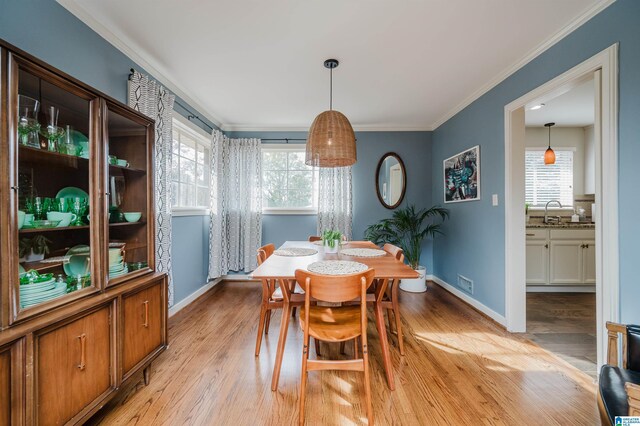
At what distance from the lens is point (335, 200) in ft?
13.8

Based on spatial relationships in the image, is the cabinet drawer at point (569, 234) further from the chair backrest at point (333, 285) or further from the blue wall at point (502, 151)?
the chair backrest at point (333, 285)

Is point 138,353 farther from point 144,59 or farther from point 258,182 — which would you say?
point 258,182

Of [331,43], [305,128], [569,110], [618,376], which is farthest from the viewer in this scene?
[305,128]

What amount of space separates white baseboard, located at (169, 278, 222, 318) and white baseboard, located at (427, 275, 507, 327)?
130 inches

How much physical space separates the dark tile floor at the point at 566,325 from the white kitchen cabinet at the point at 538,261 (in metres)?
0.23

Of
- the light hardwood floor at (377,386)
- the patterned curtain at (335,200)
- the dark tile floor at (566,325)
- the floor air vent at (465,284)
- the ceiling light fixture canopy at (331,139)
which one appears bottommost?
the light hardwood floor at (377,386)

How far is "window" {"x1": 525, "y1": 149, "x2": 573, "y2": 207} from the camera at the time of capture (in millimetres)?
4105

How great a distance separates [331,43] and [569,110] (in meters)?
3.41

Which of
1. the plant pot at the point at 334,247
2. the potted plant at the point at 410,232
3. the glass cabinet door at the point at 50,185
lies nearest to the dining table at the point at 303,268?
the plant pot at the point at 334,247

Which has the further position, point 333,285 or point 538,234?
point 538,234

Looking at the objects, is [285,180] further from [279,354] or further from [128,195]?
[279,354]

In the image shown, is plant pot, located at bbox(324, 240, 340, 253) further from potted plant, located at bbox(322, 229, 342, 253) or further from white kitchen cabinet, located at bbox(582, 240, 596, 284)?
white kitchen cabinet, located at bbox(582, 240, 596, 284)

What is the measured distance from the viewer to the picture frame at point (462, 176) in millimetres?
3100

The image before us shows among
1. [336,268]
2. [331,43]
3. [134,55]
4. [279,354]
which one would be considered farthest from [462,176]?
[134,55]
